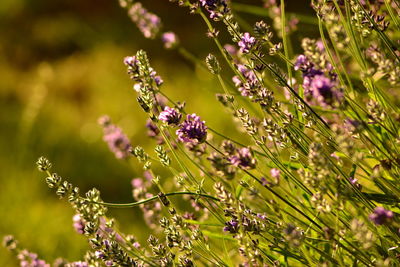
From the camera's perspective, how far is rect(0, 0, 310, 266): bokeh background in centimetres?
330

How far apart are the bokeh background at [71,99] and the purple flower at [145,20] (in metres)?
0.33

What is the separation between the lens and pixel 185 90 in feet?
16.1

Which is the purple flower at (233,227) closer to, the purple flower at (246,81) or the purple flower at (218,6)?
the purple flower at (246,81)

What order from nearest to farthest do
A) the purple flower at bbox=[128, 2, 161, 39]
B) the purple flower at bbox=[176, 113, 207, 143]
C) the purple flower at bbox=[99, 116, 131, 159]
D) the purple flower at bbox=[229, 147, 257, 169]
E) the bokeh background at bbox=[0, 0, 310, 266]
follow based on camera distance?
the purple flower at bbox=[229, 147, 257, 169] < the purple flower at bbox=[176, 113, 207, 143] < the purple flower at bbox=[99, 116, 131, 159] < the purple flower at bbox=[128, 2, 161, 39] < the bokeh background at bbox=[0, 0, 310, 266]

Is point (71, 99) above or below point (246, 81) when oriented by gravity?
above

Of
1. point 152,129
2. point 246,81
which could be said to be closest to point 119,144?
point 152,129

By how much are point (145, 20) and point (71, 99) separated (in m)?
3.40

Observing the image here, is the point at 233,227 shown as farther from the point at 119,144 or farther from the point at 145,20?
the point at 145,20

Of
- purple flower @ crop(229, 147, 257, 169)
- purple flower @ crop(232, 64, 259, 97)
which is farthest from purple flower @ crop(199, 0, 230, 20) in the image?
purple flower @ crop(229, 147, 257, 169)

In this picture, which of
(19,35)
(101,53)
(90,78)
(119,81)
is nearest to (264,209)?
(119,81)

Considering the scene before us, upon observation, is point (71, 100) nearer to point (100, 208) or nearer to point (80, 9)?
point (80, 9)

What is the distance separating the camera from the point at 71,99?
5.50m

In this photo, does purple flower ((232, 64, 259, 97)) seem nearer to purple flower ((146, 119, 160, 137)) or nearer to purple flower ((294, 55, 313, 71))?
purple flower ((294, 55, 313, 71))

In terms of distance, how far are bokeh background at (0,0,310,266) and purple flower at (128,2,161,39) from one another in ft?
1.10
